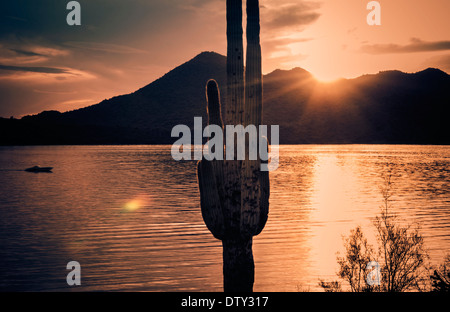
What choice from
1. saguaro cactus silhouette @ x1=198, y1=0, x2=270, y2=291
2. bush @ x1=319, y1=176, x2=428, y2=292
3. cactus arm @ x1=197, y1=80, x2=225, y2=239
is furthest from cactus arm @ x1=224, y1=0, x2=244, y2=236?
bush @ x1=319, y1=176, x2=428, y2=292

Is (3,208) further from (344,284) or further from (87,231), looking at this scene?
(344,284)

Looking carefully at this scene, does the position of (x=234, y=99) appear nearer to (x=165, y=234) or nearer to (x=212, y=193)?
(x=212, y=193)

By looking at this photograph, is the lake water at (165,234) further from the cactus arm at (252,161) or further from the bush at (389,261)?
the cactus arm at (252,161)

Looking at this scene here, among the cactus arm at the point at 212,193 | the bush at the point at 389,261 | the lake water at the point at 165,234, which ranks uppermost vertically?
the cactus arm at the point at 212,193

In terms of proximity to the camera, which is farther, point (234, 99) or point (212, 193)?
point (212, 193)

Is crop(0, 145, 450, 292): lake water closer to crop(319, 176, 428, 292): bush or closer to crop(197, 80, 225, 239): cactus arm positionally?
crop(319, 176, 428, 292): bush

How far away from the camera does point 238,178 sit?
9.70m

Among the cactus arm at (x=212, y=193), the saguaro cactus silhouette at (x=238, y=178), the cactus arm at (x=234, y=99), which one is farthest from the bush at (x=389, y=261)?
the cactus arm at (x=212, y=193)

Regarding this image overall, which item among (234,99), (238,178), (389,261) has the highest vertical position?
(234,99)

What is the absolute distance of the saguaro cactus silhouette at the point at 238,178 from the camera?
9.38 metres

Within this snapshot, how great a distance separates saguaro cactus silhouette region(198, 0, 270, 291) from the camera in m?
9.38

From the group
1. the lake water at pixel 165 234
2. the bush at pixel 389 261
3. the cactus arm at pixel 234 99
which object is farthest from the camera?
the lake water at pixel 165 234

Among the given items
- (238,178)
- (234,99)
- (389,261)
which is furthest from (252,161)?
(389,261)
